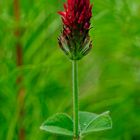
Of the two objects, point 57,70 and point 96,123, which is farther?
point 57,70

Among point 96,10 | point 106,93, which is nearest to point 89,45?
point 96,10

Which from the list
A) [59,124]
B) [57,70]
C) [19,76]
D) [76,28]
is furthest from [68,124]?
[57,70]

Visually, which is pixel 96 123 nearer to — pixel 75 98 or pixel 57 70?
pixel 75 98

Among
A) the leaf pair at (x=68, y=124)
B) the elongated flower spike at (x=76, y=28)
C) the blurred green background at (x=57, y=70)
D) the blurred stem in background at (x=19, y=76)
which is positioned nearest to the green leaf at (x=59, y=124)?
the leaf pair at (x=68, y=124)

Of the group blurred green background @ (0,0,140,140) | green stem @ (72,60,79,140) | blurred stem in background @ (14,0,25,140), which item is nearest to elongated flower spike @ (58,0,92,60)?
green stem @ (72,60,79,140)

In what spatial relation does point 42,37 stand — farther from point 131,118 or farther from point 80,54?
point 80,54

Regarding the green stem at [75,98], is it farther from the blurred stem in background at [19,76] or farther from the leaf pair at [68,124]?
the blurred stem in background at [19,76]
